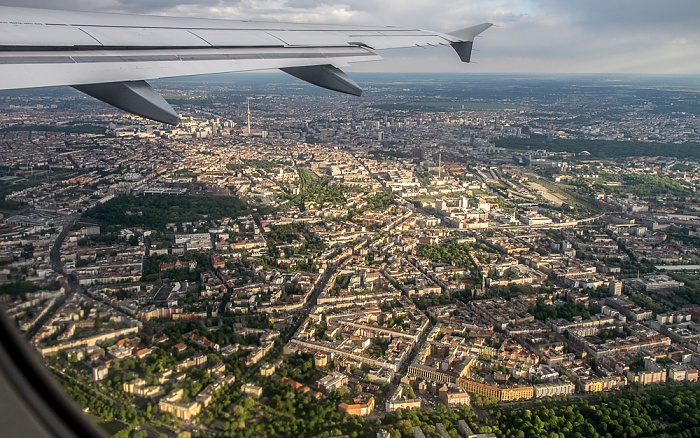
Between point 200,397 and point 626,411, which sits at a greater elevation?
point 200,397

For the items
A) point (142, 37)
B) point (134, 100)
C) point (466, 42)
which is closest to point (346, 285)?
point (466, 42)

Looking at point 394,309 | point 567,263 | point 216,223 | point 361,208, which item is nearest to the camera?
point 394,309

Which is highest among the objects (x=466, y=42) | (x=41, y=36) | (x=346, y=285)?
(x=466, y=42)

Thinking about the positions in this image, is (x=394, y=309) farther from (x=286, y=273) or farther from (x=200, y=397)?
(x=200, y=397)

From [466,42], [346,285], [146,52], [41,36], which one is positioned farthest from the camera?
[346,285]

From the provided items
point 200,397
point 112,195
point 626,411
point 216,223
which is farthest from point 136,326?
point 112,195

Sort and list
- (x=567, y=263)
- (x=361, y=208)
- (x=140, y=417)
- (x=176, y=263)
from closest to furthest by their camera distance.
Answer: (x=140, y=417), (x=176, y=263), (x=567, y=263), (x=361, y=208)

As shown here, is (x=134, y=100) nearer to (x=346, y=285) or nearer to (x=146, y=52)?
(x=146, y=52)
